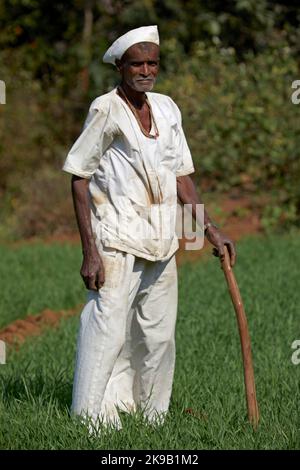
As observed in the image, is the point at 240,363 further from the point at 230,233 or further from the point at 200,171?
the point at 200,171

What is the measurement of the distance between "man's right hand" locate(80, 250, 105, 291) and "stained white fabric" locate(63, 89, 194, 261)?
0.30ft

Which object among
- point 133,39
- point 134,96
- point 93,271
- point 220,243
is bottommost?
point 93,271

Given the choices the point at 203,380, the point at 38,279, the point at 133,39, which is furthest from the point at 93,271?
the point at 38,279

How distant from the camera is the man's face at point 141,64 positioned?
5.61 m

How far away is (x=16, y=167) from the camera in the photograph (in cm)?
1709

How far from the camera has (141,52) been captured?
18.4ft

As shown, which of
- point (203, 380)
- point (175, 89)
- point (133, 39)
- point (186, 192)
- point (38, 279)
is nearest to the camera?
point (133, 39)

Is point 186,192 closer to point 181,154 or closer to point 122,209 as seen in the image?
point 181,154

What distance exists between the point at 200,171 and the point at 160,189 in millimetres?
10134

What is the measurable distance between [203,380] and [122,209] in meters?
1.64

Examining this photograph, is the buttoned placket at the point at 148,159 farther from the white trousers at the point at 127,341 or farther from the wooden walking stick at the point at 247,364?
the wooden walking stick at the point at 247,364

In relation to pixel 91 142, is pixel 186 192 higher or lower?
lower

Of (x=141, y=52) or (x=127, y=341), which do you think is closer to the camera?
(x=141, y=52)

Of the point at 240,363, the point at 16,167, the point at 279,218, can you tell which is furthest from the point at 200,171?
the point at 240,363
